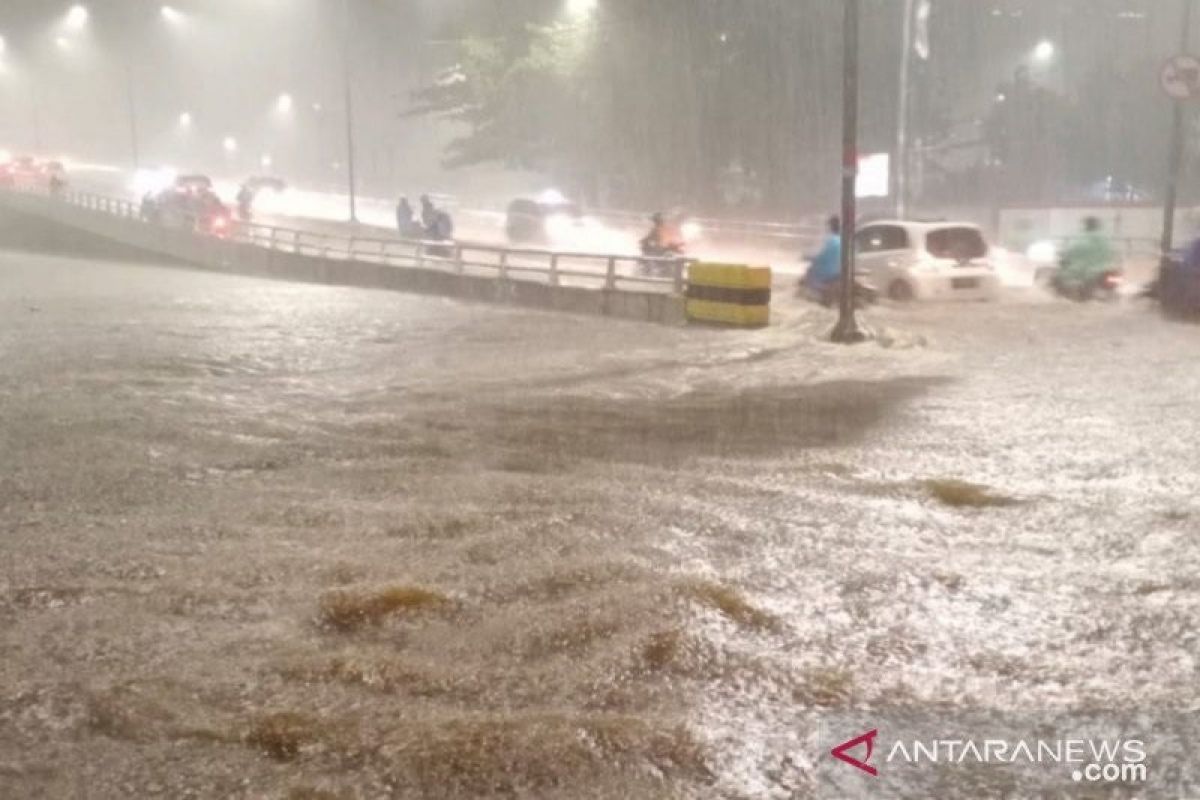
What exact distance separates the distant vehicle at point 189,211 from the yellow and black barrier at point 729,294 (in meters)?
22.9

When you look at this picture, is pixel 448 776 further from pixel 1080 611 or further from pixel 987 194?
pixel 987 194

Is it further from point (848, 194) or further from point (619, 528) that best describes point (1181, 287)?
point (619, 528)

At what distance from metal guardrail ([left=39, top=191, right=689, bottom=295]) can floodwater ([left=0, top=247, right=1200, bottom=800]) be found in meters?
7.98

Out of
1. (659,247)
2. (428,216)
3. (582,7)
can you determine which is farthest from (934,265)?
(582,7)

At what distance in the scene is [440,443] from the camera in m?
11.0

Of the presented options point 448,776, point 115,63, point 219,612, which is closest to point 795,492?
point 219,612

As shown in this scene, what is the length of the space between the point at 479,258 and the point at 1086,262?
2198cm

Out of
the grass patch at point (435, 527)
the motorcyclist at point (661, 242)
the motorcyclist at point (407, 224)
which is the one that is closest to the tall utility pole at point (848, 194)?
the motorcyclist at point (661, 242)

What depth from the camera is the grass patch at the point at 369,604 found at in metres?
6.55

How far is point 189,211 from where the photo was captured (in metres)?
41.9

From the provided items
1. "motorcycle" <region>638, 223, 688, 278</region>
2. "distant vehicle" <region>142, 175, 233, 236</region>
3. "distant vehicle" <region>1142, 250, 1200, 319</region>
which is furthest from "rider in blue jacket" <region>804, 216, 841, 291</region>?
"distant vehicle" <region>142, 175, 233, 236</region>

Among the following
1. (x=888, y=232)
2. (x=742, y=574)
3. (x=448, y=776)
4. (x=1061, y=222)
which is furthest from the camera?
(x=1061, y=222)

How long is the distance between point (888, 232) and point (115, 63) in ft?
297

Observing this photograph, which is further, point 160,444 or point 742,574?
point 160,444
